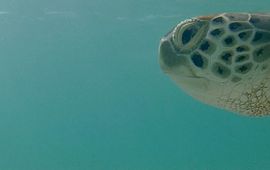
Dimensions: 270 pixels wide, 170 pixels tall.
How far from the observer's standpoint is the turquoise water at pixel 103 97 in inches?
965

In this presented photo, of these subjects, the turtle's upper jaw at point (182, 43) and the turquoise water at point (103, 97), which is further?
the turquoise water at point (103, 97)

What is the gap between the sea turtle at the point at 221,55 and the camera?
1969 mm

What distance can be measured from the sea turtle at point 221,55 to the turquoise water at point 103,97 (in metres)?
0.44

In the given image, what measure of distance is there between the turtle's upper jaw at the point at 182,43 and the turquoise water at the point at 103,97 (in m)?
0.45

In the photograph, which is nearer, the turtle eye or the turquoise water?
the turtle eye

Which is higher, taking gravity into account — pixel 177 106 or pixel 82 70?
pixel 82 70

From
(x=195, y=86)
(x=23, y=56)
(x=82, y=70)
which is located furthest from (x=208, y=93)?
(x=82, y=70)

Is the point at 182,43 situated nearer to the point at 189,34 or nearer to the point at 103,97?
the point at 189,34

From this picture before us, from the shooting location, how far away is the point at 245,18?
2.02m

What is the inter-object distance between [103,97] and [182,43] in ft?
160

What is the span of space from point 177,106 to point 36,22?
2689cm

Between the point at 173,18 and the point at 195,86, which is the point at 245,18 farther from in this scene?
the point at 173,18

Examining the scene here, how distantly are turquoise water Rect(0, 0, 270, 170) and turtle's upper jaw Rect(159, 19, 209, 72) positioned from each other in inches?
17.8

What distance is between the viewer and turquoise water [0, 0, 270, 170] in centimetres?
2452
